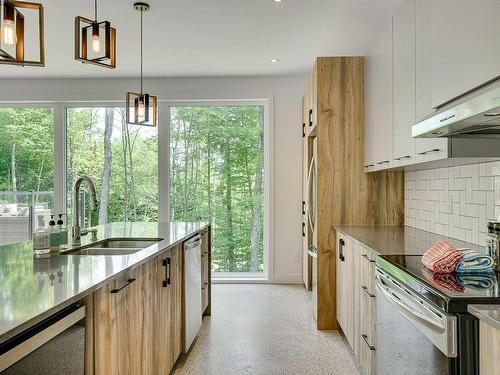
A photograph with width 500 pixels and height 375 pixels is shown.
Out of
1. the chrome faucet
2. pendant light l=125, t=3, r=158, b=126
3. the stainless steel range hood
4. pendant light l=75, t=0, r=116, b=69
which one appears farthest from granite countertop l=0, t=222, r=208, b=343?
the stainless steel range hood

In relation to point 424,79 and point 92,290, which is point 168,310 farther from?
point 424,79

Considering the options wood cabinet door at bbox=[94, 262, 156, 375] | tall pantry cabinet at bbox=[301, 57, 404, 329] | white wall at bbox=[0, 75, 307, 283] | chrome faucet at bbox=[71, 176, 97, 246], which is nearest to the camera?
wood cabinet door at bbox=[94, 262, 156, 375]

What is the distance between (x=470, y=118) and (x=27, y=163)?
5.36m

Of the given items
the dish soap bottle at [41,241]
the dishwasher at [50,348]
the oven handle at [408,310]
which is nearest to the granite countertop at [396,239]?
the oven handle at [408,310]

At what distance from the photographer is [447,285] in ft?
4.63

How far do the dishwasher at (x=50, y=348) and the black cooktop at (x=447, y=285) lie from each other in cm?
120

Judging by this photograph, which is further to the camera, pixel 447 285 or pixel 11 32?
pixel 11 32

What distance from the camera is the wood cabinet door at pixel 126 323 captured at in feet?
4.66

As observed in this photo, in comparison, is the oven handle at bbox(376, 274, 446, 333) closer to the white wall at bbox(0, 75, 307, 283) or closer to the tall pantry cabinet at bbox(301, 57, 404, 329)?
the tall pantry cabinet at bbox(301, 57, 404, 329)

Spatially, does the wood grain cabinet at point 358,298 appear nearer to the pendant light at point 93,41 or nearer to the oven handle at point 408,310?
the oven handle at point 408,310

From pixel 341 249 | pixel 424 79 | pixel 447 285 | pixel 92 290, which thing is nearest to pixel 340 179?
pixel 341 249

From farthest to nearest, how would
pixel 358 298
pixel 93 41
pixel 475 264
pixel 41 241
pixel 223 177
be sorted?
pixel 223 177 < pixel 358 298 < pixel 93 41 < pixel 41 241 < pixel 475 264

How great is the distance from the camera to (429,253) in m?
→ 1.74

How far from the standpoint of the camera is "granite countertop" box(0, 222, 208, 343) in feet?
3.31
